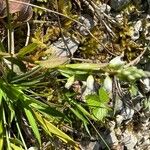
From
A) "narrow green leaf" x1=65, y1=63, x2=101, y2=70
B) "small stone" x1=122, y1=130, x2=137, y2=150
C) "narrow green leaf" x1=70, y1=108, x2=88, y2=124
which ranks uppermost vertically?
"narrow green leaf" x1=65, y1=63, x2=101, y2=70

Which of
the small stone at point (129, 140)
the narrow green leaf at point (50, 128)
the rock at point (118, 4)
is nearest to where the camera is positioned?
the narrow green leaf at point (50, 128)

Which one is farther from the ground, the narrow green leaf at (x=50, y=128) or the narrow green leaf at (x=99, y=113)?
the narrow green leaf at (x=99, y=113)

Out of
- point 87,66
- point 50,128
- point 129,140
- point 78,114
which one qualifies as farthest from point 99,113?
point 129,140

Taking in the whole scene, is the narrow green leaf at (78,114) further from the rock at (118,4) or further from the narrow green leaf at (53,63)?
the rock at (118,4)

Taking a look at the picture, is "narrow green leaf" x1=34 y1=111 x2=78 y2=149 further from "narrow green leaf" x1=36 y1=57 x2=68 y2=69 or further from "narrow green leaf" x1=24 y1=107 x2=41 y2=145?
"narrow green leaf" x1=36 y1=57 x2=68 y2=69

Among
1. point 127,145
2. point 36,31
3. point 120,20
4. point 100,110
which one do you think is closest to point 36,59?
point 36,31

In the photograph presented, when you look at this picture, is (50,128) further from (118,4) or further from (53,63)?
(118,4)

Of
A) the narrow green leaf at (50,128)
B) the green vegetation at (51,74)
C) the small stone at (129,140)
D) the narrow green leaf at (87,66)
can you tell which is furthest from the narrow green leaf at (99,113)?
the small stone at (129,140)

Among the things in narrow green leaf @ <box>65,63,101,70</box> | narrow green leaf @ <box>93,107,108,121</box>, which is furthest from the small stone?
narrow green leaf @ <box>65,63,101,70</box>
